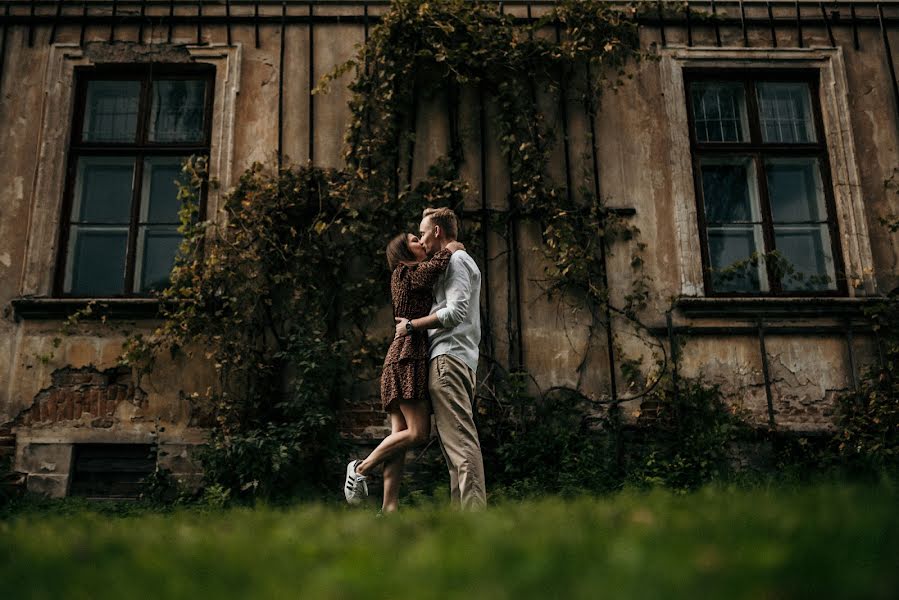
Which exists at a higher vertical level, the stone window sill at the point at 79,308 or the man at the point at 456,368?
the stone window sill at the point at 79,308

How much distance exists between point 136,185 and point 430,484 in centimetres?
340

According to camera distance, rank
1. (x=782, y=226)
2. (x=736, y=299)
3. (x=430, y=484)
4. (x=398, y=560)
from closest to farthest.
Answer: (x=398, y=560) < (x=430, y=484) < (x=736, y=299) < (x=782, y=226)

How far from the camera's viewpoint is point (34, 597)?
1593mm

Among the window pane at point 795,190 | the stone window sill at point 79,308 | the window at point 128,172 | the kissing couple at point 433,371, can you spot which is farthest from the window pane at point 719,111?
the stone window sill at point 79,308

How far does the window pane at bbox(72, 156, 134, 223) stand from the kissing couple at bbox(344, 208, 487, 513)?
324 centimetres

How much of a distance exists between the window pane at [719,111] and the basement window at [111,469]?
5.16 meters

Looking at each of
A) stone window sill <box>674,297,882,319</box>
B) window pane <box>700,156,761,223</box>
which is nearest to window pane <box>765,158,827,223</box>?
window pane <box>700,156,761,223</box>

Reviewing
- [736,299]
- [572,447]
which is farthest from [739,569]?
[736,299]

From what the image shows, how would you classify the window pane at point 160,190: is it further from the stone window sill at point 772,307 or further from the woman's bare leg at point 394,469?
the stone window sill at point 772,307

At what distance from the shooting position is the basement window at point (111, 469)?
19.3ft

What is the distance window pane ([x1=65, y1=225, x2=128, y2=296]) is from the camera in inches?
250

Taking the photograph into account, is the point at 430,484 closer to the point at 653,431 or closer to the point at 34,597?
the point at 653,431

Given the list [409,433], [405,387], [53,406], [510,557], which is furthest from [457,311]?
[53,406]

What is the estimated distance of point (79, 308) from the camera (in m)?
6.08
